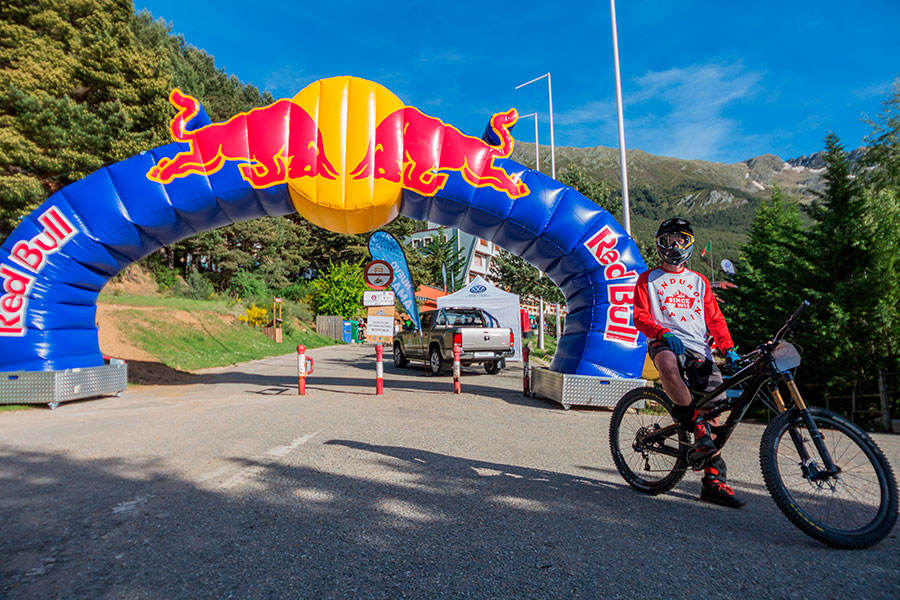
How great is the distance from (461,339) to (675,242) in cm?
1042

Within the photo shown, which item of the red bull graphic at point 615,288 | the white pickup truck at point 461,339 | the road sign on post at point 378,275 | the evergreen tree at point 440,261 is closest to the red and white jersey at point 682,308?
the red bull graphic at point 615,288

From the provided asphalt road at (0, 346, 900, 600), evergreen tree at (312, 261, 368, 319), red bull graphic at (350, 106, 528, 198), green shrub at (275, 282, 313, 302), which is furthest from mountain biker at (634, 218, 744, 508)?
green shrub at (275, 282, 313, 302)

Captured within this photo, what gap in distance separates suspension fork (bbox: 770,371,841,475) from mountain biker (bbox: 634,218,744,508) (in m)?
0.46

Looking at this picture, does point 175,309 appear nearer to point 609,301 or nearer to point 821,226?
point 609,301

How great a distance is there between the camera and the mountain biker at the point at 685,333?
369cm

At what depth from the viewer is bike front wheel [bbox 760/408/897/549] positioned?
2.87m

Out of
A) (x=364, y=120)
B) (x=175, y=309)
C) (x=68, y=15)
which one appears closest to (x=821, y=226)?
(x=364, y=120)

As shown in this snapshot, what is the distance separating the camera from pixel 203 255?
128 ft

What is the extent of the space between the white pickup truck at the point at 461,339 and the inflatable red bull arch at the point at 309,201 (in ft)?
15.5

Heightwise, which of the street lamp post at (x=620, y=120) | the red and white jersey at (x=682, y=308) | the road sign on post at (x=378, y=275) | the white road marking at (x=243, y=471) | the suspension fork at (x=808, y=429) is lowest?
the white road marking at (x=243, y=471)

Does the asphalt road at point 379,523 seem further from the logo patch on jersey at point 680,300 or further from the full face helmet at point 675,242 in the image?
the full face helmet at point 675,242

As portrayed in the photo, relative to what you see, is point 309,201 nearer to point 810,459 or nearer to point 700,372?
point 700,372

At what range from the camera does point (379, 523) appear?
3.25 m

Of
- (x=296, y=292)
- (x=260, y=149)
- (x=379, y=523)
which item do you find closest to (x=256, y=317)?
(x=296, y=292)
